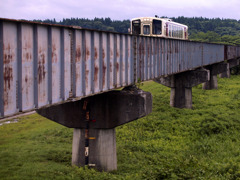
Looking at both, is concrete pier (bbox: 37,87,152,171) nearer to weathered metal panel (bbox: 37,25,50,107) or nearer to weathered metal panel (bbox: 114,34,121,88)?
weathered metal panel (bbox: 114,34,121,88)

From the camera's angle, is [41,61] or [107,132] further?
[107,132]

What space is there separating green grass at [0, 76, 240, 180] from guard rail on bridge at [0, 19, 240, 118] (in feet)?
12.0

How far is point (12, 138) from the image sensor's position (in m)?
20.9

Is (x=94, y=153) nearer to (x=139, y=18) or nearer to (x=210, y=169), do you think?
(x=210, y=169)

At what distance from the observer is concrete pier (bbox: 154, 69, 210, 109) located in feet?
92.5

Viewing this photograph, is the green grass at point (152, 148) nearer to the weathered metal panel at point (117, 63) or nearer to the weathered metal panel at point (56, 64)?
the weathered metal panel at point (117, 63)

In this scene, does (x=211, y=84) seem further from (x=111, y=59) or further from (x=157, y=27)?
(x=111, y=59)

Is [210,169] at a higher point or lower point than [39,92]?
lower

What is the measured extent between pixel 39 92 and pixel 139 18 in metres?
24.5

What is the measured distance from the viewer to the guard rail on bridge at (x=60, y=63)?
22.5ft

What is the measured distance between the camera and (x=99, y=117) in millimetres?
13906

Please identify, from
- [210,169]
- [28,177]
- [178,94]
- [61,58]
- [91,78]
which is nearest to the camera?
[61,58]

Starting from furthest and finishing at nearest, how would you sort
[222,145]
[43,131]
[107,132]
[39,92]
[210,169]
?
[43,131] < [222,145] < [107,132] < [210,169] < [39,92]

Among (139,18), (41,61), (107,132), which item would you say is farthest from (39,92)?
(139,18)
